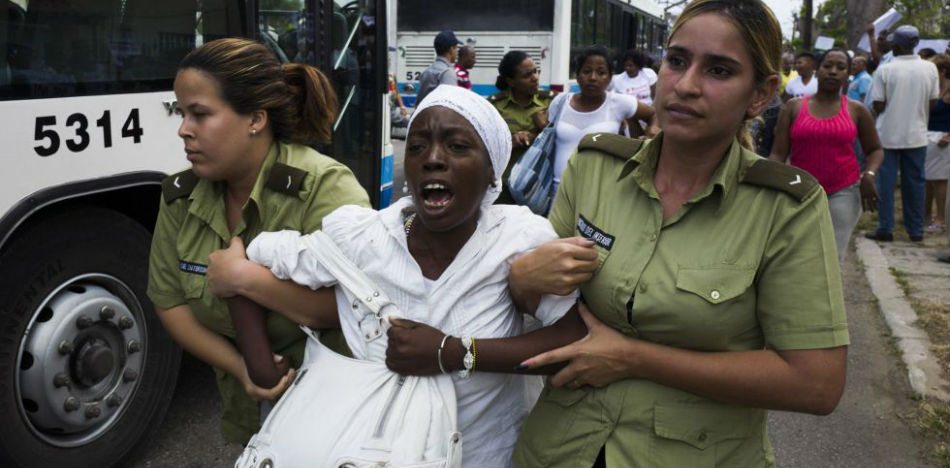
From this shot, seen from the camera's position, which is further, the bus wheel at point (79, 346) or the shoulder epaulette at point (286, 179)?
the bus wheel at point (79, 346)

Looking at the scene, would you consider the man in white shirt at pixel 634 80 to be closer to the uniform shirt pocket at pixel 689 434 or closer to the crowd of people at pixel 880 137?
the crowd of people at pixel 880 137

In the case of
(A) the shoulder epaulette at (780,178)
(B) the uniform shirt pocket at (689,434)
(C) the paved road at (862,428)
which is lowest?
(C) the paved road at (862,428)

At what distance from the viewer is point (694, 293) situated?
1.61 meters

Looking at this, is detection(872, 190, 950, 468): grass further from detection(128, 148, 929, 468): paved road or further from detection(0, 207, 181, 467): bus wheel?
detection(0, 207, 181, 467): bus wheel

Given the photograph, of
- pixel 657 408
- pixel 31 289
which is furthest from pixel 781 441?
pixel 31 289

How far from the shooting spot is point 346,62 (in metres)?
5.74

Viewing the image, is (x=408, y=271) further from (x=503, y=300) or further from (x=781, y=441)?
(x=781, y=441)

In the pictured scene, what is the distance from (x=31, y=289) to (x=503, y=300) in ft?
7.60

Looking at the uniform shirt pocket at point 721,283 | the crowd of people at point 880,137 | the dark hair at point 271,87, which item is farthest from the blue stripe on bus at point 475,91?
the uniform shirt pocket at point 721,283

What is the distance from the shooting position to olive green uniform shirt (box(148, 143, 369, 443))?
2.13m

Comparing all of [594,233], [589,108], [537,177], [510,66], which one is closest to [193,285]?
[594,233]

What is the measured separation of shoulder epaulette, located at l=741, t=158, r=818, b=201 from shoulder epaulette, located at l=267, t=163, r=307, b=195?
43.4 inches

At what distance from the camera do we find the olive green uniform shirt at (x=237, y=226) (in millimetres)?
2131

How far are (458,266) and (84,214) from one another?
239 centimetres
